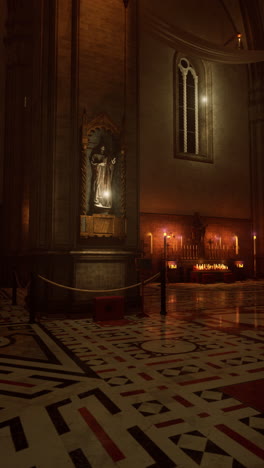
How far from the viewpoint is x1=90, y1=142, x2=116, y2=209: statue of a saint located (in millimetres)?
7927

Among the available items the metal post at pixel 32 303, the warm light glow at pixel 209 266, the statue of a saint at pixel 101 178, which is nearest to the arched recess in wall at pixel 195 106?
the warm light glow at pixel 209 266

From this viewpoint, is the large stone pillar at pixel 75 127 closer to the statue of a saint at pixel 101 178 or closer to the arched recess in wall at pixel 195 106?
the statue of a saint at pixel 101 178

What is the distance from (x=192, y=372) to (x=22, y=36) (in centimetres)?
1589

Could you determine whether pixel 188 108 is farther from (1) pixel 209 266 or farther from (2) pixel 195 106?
(1) pixel 209 266

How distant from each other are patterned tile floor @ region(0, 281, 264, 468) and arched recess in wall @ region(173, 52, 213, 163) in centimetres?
1481

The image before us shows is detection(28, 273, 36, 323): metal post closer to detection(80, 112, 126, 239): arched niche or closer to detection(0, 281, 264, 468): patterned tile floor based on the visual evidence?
detection(0, 281, 264, 468): patterned tile floor

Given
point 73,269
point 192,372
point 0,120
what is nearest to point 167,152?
point 0,120

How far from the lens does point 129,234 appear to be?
27.2 ft

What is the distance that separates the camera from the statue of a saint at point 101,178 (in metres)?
7.93

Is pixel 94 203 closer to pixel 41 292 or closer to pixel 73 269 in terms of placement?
pixel 73 269

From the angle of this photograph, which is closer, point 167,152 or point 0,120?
point 0,120

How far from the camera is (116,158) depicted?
27.1 ft

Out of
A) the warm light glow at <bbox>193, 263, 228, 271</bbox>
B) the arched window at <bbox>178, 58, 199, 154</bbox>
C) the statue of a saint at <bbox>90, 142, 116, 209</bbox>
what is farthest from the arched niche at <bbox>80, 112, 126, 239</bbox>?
the arched window at <bbox>178, 58, 199, 154</bbox>

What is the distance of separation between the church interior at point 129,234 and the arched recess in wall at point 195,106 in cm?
8
